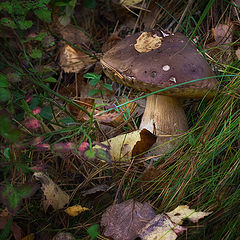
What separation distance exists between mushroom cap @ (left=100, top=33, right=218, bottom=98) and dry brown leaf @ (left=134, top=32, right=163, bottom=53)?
0.08 ft

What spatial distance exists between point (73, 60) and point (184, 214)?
1.65m

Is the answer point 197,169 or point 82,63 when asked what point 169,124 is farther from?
point 82,63

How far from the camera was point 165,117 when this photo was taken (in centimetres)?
168

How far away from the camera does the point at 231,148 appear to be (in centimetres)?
137

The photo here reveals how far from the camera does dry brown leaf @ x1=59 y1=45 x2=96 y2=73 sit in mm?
2277

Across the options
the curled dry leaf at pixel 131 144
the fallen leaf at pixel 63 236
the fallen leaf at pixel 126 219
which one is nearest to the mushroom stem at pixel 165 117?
the curled dry leaf at pixel 131 144

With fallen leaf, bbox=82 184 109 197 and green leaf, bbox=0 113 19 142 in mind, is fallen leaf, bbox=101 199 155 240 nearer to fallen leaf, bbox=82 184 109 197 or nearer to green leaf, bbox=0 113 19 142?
fallen leaf, bbox=82 184 109 197

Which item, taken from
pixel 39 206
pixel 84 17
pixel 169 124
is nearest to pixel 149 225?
pixel 39 206

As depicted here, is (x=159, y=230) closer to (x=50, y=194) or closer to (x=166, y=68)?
(x=50, y=194)

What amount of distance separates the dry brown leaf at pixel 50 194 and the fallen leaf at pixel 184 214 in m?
0.49

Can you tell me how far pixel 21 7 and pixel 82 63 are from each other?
0.84 meters

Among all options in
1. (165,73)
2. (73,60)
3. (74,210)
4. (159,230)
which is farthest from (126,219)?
(73,60)

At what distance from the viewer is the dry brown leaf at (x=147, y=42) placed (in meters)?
1.53

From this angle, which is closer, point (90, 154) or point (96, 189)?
point (90, 154)
